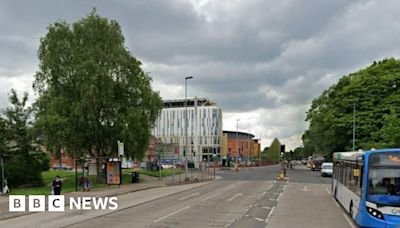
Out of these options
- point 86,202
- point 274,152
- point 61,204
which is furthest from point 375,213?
point 274,152

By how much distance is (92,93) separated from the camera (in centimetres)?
4212

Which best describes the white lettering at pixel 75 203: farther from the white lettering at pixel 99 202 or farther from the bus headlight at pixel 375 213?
the bus headlight at pixel 375 213

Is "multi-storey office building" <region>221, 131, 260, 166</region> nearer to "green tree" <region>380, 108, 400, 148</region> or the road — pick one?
"green tree" <region>380, 108, 400, 148</region>

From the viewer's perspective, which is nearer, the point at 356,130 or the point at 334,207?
the point at 334,207

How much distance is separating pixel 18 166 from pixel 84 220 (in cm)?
2751

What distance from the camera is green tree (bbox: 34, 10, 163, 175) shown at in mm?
42688

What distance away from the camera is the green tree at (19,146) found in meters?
42.2

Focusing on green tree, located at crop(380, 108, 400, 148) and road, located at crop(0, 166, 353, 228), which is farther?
green tree, located at crop(380, 108, 400, 148)

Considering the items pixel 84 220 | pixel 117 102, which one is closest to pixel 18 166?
pixel 117 102

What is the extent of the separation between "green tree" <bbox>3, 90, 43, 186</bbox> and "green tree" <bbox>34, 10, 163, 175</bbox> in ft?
4.49

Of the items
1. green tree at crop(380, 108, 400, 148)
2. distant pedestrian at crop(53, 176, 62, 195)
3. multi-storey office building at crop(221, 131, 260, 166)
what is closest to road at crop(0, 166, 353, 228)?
distant pedestrian at crop(53, 176, 62, 195)

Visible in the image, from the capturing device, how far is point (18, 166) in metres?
42.3

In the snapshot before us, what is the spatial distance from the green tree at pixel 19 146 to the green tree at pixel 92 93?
1.37m

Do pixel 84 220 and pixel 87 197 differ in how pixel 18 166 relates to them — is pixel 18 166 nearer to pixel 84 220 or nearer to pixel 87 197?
pixel 87 197
